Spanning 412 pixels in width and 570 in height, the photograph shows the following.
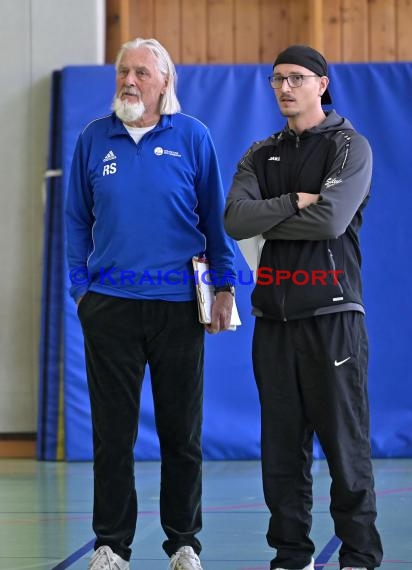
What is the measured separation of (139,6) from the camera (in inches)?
264

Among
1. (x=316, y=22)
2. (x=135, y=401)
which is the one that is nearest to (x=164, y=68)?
(x=135, y=401)

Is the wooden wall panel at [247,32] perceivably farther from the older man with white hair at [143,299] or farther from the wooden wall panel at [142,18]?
the older man with white hair at [143,299]

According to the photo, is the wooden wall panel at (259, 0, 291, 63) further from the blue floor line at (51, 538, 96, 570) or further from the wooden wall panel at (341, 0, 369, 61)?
the blue floor line at (51, 538, 96, 570)

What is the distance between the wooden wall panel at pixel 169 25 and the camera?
6633mm

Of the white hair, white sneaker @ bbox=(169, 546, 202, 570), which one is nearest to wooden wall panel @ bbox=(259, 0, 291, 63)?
the white hair

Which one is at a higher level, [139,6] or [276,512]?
[139,6]

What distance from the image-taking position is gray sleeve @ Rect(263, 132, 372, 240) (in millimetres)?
2949

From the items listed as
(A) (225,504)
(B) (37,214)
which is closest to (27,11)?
(B) (37,214)

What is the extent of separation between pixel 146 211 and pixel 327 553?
1397mm

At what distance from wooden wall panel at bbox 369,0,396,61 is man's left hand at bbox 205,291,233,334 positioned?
3632 millimetres

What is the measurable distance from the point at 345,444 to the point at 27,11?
444cm

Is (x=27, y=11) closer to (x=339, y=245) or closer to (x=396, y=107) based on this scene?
(x=396, y=107)

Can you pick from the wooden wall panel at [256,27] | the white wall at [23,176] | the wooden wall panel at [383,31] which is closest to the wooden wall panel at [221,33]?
the wooden wall panel at [256,27]

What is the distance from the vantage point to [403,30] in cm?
652
